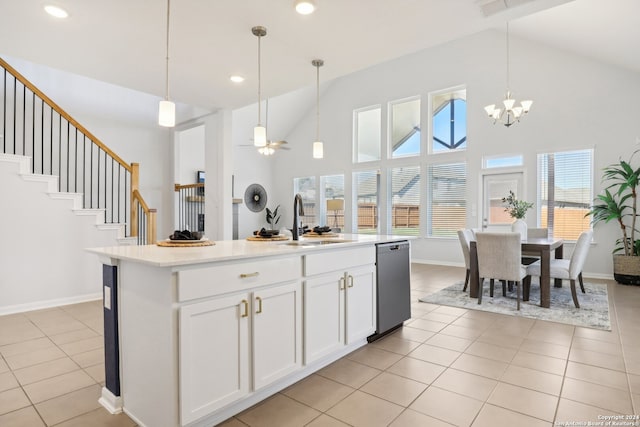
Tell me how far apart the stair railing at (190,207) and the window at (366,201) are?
12.7 feet

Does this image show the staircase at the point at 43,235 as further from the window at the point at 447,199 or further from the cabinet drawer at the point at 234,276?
the window at the point at 447,199

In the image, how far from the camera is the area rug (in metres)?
3.70

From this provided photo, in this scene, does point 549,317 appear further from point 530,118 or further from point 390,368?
point 530,118

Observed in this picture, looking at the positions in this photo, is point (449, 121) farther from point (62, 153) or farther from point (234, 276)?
point (62, 153)

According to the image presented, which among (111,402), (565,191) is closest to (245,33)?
(111,402)

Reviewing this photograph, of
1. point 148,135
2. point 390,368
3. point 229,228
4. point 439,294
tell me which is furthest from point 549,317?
point 148,135

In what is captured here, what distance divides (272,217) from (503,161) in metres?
6.20

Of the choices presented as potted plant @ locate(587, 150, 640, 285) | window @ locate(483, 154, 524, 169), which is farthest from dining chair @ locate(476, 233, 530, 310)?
window @ locate(483, 154, 524, 169)

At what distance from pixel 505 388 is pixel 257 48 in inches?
144

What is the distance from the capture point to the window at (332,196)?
9.56m

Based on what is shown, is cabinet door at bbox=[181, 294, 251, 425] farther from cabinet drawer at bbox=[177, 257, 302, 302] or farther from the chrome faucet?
the chrome faucet

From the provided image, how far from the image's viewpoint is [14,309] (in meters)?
4.04

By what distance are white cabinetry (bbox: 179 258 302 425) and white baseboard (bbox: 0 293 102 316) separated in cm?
366

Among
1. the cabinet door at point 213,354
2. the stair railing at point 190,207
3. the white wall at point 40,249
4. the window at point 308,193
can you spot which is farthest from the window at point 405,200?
the cabinet door at point 213,354
